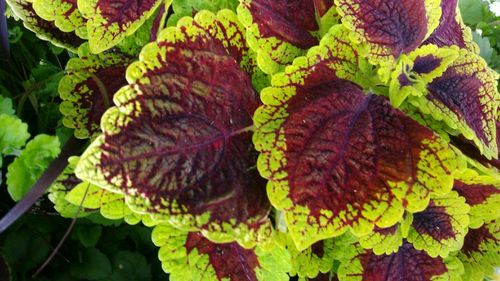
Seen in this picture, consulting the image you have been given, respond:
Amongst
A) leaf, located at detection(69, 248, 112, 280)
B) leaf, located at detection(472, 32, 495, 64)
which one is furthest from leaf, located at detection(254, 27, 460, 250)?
leaf, located at detection(472, 32, 495, 64)

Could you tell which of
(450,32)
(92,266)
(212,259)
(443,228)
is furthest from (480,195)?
(92,266)

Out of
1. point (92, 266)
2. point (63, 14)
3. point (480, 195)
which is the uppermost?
point (63, 14)

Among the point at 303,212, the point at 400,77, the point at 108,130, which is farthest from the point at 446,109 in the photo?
the point at 108,130

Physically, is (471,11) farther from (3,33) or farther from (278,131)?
(3,33)

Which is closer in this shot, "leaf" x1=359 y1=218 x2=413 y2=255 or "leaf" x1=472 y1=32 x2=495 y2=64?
"leaf" x1=359 y1=218 x2=413 y2=255

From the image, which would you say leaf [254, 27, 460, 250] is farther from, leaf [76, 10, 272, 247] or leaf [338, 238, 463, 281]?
leaf [338, 238, 463, 281]

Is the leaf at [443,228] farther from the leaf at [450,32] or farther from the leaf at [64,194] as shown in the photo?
the leaf at [64,194]

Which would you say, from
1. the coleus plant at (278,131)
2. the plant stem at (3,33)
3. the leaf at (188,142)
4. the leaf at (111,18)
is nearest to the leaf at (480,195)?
the coleus plant at (278,131)
